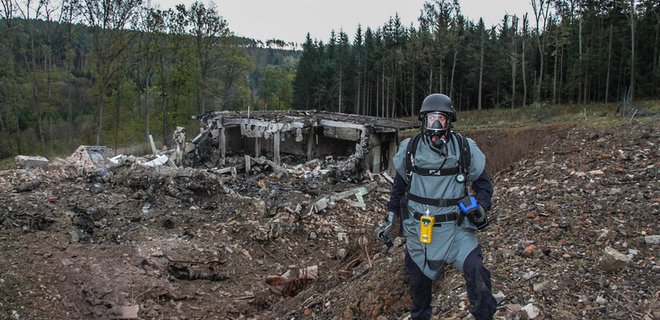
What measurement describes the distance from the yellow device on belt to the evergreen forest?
21.5 meters

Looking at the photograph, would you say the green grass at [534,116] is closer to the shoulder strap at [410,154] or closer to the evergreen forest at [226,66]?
the evergreen forest at [226,66]

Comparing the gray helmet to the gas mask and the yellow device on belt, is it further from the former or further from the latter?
the yellow device on belt

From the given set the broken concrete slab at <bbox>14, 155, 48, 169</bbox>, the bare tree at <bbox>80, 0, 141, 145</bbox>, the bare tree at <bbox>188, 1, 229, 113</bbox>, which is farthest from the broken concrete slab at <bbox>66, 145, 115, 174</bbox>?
the bare tree at <bbox>188, 1, 229, 113</bbox>

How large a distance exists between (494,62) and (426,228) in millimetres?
36711

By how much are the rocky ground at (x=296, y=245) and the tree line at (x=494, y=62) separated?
20018 millimetres

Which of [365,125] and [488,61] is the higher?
[488,61]

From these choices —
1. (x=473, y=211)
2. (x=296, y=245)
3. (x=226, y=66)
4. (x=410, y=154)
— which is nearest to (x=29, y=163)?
(x=296, y=245)

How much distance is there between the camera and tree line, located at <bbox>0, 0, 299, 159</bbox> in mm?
21547

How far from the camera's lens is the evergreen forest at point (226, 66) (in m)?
22.7

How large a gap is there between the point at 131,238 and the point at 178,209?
74.1 inches

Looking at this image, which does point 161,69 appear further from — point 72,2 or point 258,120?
point 258,120

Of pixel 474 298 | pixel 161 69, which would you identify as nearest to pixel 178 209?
pixel 474 298

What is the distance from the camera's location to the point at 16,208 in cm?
858

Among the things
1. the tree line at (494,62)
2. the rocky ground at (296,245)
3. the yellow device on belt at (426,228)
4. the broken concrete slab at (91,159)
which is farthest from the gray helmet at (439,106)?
the tree line at (494,62)
